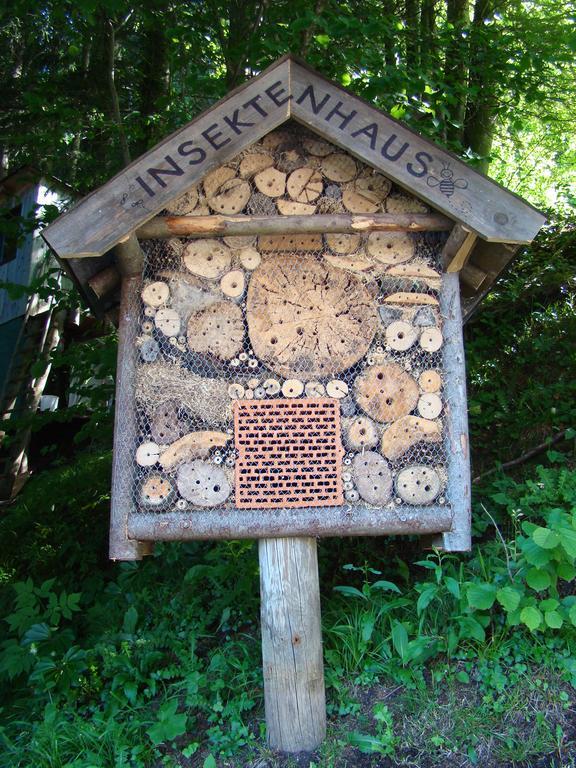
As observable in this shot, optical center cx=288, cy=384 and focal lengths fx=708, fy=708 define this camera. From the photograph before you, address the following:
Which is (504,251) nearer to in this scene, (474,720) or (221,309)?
(221,309)

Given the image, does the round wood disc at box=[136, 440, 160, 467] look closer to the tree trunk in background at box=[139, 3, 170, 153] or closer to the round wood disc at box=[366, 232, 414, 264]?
the round wood disc at box=[366, 232, 414, 264]

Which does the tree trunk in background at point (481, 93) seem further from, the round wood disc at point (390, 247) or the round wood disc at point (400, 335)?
the round wood disc at point (400, 335)

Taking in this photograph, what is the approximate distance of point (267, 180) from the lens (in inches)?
148

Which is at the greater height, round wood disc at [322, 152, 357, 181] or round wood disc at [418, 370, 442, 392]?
round wood disc at [322, 152, 357, 181]

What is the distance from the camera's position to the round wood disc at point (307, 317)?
11.9 feet

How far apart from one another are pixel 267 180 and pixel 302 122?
0.37 m

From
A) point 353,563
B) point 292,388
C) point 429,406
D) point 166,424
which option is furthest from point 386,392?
point 353,563

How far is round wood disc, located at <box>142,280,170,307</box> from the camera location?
12.2ft

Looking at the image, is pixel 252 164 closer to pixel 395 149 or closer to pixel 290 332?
pixel 395 149

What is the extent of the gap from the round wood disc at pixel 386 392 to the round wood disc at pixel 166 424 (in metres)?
0.93

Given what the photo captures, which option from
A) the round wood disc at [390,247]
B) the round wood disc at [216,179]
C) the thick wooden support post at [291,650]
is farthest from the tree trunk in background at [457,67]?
the thick wooden support post at [291,650]

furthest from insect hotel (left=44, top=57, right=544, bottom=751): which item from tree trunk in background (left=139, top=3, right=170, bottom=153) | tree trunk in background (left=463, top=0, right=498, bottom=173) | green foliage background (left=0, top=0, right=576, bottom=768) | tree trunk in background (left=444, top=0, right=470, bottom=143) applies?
tree trunk in background (left=139, top=3, right=170, bottom=153)

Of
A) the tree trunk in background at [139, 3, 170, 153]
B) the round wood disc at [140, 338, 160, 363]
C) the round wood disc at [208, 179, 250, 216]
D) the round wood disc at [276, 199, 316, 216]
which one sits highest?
the tree trunk in background at [139, 3, 170, 153]

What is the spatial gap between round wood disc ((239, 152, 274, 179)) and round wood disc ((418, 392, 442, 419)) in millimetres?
1476
